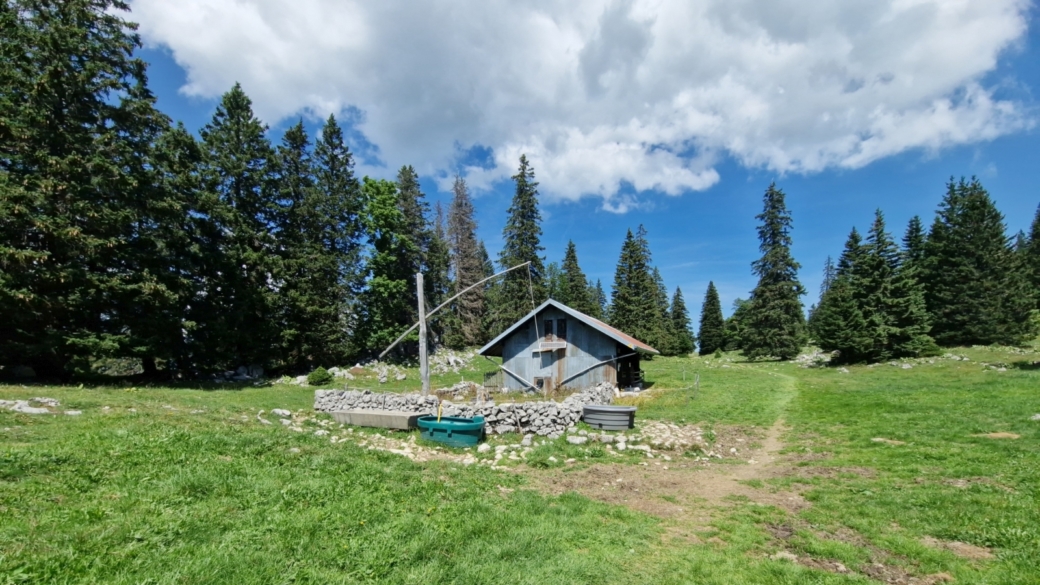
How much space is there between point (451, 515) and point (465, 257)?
157 ft

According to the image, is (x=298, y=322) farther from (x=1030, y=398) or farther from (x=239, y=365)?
(x=1030, y=398)

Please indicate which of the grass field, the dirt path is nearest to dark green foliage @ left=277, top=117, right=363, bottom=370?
the grass field

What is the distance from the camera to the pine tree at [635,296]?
52312 mm

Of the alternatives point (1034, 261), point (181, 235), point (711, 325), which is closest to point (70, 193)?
point (181, 235)

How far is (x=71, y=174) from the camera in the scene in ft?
62.7

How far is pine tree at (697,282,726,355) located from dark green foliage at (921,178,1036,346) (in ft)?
84.2

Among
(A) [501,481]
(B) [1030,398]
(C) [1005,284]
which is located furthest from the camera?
(C) [1005,284]

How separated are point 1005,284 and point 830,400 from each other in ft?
106

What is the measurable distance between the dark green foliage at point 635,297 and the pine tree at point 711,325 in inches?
544

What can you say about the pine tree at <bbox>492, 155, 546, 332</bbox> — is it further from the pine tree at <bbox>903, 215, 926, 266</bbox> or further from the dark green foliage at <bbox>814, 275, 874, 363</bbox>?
the pine tree at <bbox>903, 215, 926, 266</bbox>

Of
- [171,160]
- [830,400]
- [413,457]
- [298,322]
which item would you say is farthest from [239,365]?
[830,400]

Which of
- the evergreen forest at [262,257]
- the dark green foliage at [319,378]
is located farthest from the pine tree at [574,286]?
the dark green foliage at [319,378]

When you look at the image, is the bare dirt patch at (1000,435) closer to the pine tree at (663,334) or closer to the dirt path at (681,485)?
the dirt path at (681,485)

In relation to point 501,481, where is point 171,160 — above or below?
above
